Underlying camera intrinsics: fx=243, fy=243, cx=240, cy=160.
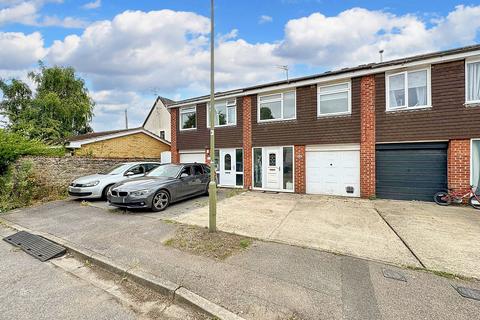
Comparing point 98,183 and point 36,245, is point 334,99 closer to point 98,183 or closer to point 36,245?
point 98,183

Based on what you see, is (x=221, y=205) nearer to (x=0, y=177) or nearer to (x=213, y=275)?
(x=213, y=275)

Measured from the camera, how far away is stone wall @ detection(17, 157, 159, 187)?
1007cm

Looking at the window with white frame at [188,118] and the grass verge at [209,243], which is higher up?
the window with white frame at [188,118]

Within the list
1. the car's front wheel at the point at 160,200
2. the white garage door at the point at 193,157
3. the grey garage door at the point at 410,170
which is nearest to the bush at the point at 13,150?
the white garage door at the point at 193,157

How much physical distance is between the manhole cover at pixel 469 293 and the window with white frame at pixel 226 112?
10502mm

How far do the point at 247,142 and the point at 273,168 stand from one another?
6.04ft

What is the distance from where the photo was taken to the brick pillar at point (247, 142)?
11.9 m

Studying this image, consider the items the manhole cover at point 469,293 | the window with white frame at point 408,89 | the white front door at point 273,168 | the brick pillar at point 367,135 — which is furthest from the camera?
the white front door at point 273,168

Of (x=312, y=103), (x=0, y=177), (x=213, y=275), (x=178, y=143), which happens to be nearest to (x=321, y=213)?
(x=213, y=275)

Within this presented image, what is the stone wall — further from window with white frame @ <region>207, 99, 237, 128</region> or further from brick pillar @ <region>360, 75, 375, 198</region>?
brick pillar @ <region>360, 75, 375, 198</region>

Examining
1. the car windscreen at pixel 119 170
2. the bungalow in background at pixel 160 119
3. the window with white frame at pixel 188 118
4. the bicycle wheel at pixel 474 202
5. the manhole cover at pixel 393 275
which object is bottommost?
the manhole cover at pixel 393 275

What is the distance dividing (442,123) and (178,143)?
1220 cm

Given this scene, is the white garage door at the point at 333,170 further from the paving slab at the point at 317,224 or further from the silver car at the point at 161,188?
the silver car at the point at 161,188

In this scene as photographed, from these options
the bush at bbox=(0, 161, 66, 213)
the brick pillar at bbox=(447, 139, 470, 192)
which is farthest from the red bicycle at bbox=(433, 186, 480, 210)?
the bush at bbox=(0, 161, 66, 213)
